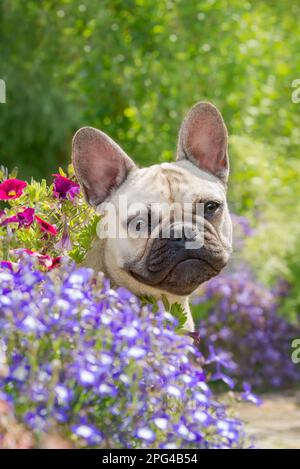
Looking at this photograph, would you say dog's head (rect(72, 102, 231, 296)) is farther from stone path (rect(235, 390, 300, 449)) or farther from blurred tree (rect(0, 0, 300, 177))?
blurred tree (rect(0, 0, 300, 177))

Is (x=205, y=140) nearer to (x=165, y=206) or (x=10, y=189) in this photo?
(x=165, y=206)

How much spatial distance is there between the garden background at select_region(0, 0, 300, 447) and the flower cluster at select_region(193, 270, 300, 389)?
0.01m

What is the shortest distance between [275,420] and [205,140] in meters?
3.25

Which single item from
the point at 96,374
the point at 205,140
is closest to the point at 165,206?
the point at 205,140

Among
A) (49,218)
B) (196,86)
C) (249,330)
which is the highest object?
(196,86)

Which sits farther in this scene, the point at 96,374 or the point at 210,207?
the point at 210,207

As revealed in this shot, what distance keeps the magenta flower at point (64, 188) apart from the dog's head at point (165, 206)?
124mm

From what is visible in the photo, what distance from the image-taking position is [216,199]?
13.5 ft

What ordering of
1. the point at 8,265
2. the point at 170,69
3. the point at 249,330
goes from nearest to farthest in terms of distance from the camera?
the point at 8,265 < the point at 249,330 < the point at 170,69

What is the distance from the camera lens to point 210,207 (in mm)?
4109

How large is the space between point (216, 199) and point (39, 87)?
9.14 metres
